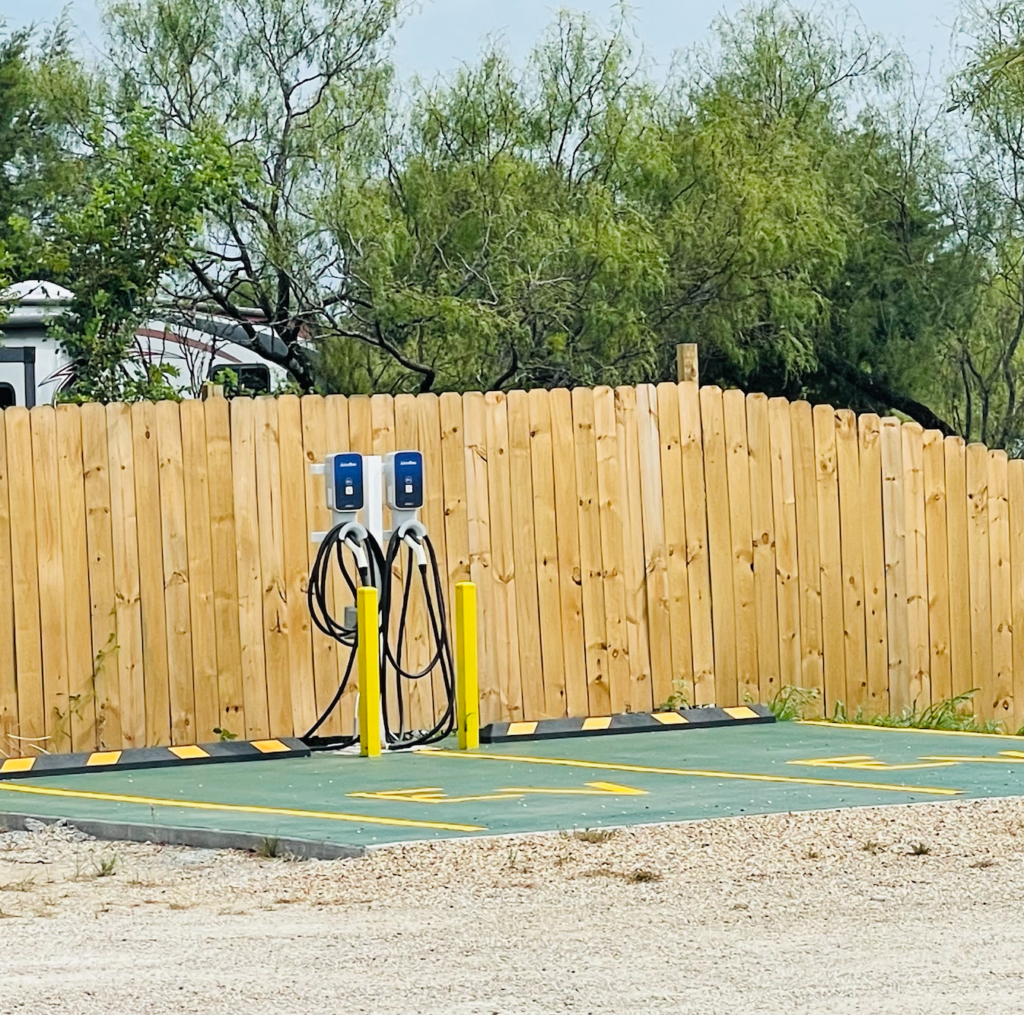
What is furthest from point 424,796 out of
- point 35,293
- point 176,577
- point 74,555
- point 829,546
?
point 35,293

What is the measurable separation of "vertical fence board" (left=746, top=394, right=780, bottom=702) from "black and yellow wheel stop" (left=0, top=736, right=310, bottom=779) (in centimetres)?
315

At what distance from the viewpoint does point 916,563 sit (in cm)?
1286

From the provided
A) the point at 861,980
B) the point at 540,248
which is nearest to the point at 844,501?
the point at 861,980

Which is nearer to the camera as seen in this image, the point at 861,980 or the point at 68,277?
the point at 861,980

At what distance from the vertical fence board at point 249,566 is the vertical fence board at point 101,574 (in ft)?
2.37

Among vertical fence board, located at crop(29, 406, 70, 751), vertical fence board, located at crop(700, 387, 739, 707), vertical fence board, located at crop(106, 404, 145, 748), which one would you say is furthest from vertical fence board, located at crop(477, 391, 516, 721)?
vertical fence board, located at crop(29, 406, 70, 751)

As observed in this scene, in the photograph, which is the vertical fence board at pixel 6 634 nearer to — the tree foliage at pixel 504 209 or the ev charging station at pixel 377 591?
the ev charging station at pixel 377 591

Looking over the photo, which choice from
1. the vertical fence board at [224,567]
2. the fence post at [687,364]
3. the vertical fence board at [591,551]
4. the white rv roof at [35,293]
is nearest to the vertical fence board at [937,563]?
the fence post at [687,364]

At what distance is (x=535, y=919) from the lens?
597 cm

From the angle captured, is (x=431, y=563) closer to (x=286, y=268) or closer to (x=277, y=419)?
(x=277, y=419)

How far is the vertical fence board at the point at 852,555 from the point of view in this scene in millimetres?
12664

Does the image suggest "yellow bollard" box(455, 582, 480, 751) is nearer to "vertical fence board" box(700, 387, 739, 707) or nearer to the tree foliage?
"vertical fence board" box(700, 387, 739, 707)

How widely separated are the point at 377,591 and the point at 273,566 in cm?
87

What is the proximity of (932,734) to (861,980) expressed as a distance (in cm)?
668
